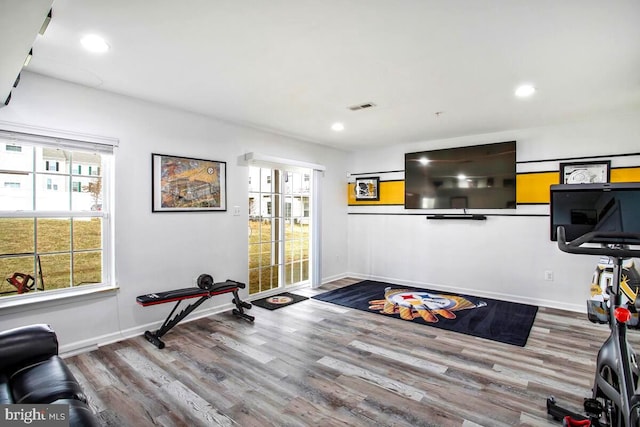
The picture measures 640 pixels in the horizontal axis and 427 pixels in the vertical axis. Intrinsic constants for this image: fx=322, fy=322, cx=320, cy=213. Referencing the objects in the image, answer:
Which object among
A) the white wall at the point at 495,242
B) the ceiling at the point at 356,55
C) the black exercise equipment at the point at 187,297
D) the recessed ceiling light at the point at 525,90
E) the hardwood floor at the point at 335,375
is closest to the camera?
the ceiling at the point at 356,55

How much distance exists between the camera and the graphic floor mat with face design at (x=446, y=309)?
354 centimetres

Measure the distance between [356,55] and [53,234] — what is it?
308cm

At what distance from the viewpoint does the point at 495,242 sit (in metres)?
4.77

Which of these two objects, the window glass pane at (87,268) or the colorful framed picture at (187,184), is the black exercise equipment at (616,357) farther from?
the window glass pane at (87,268)

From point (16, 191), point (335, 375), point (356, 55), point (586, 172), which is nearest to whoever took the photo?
point (356, 55)

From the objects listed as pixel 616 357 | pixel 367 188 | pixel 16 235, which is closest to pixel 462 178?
pixel 367 188

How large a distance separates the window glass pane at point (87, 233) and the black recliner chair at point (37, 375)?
137 cm

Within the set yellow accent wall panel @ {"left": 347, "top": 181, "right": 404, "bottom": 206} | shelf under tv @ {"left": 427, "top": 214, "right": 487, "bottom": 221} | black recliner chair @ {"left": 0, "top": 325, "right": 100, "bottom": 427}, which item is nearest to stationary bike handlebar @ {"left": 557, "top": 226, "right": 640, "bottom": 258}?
black recliner chair @ {"left": 0, "top": 325, "right": 100, "bottom": 427}

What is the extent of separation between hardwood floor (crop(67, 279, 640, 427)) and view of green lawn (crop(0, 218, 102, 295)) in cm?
76

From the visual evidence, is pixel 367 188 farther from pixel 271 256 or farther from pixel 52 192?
pixel 52 192

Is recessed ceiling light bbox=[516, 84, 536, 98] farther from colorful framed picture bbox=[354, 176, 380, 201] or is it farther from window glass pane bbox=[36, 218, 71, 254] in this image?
window glass pane bbox=[36, 218, 71, 254]

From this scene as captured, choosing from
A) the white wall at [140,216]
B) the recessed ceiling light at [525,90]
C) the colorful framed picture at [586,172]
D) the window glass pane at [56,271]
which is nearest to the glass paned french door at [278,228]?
the white wall at [140,216]

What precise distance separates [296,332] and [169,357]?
4.07ft

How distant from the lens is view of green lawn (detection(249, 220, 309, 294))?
15.4ft
